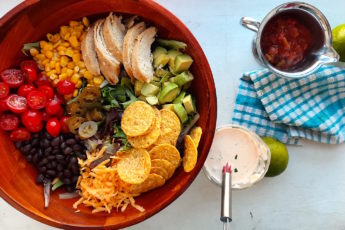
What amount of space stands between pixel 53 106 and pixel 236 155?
893 millimetres

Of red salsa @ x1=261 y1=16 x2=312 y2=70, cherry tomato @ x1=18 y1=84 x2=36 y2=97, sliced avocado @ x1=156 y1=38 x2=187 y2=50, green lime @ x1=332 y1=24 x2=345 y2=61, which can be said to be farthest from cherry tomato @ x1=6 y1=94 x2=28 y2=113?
green lime @ x1=332 y1=24 x2=345 y2=61

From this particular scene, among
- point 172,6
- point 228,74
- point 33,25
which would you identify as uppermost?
point 33,25

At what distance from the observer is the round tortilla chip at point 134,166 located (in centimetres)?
191

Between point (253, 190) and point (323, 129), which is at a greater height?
point (323, 129)

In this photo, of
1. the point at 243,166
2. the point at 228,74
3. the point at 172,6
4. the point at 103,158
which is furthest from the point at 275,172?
the point at 172,6

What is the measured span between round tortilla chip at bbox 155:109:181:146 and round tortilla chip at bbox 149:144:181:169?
1.6 inches

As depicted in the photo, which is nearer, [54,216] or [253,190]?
[54,216]

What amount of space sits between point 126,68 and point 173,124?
321 millimetres

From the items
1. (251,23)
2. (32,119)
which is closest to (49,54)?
(32,119)

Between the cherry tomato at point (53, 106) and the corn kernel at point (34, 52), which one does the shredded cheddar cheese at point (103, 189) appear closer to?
the cherry tomato at point (53, 106)

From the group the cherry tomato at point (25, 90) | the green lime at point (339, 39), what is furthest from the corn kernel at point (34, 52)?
the green lime at point (339, 39)

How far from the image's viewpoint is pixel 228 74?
221 cm

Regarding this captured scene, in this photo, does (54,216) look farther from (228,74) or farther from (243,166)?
(228,74)

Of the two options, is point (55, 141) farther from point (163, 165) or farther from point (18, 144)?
point (163, 165)
